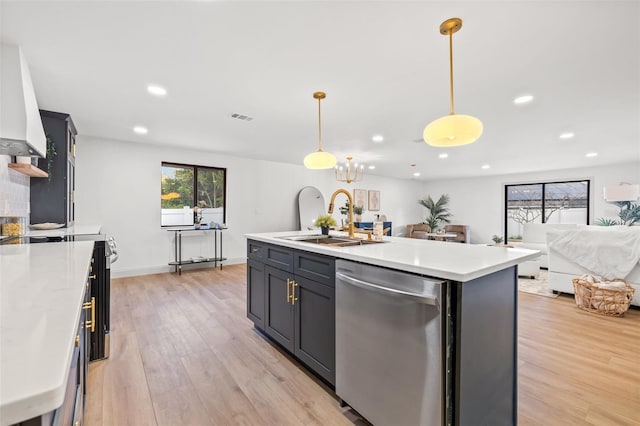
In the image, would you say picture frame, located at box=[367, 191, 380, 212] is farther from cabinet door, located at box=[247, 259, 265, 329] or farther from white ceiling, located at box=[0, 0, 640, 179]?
cabinet door, located at box=[247, 259, 265, 329]

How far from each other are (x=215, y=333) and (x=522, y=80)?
12.5 feet

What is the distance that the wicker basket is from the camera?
3342mm

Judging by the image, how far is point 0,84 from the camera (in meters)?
2.09

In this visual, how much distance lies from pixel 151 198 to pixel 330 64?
14.6 ft

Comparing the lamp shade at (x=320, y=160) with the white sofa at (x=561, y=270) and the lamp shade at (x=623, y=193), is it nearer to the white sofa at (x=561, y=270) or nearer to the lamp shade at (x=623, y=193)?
the white sofa at (x=561, y=270)

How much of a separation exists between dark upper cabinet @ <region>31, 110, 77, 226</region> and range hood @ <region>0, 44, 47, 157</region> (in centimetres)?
142

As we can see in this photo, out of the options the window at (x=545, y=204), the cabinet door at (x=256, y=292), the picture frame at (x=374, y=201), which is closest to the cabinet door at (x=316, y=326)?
the cabinet door at (x=256, y=292)

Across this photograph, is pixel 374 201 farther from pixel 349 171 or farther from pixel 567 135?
pixel 567 135

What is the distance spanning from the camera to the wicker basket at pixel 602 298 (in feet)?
11.0

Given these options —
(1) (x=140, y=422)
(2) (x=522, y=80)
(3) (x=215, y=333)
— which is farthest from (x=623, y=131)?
(1) (x=140, y=422)

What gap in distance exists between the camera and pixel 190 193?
19.3ft

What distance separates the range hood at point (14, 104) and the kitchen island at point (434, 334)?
2.13 metres

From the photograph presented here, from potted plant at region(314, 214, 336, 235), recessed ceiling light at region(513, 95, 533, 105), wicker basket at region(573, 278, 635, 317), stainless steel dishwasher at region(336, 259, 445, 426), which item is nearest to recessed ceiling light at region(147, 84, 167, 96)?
potted plant at region(314, 214, 336, 235)

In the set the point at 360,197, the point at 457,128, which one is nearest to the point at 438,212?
the point at 360,197
